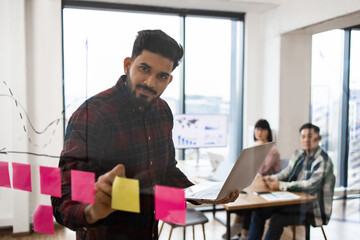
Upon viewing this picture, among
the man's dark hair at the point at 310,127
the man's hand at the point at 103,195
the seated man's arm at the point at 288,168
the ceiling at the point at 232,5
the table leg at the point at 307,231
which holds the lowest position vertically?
the table leg at the point at 307,231

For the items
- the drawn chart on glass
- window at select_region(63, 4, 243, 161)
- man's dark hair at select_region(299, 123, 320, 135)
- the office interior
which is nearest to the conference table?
the office interior

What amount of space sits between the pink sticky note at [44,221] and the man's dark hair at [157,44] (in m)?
0.63

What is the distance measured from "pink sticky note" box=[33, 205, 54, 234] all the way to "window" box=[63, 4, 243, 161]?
14.2 inches

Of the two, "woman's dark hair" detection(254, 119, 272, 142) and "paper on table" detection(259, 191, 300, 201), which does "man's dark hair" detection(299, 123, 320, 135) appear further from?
"paper on table" detection(259, 191, 300, 201)

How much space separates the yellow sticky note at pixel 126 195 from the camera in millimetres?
856

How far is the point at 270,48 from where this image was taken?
1406 millimetres

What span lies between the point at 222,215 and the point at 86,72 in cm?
238

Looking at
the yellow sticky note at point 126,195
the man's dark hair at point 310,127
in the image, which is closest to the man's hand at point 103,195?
the yellow sticky note at point 126,195

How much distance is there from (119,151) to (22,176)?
44 centimetres

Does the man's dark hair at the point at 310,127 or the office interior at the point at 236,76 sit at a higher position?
the office interior at the point at 236,76

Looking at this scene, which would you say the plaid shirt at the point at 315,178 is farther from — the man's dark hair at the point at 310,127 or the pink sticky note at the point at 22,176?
the pink sticky note at the point at 22,176

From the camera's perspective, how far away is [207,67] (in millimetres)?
1110

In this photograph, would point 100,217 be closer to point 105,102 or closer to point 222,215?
point 105,102

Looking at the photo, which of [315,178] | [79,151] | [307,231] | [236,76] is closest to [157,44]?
[79,151]
